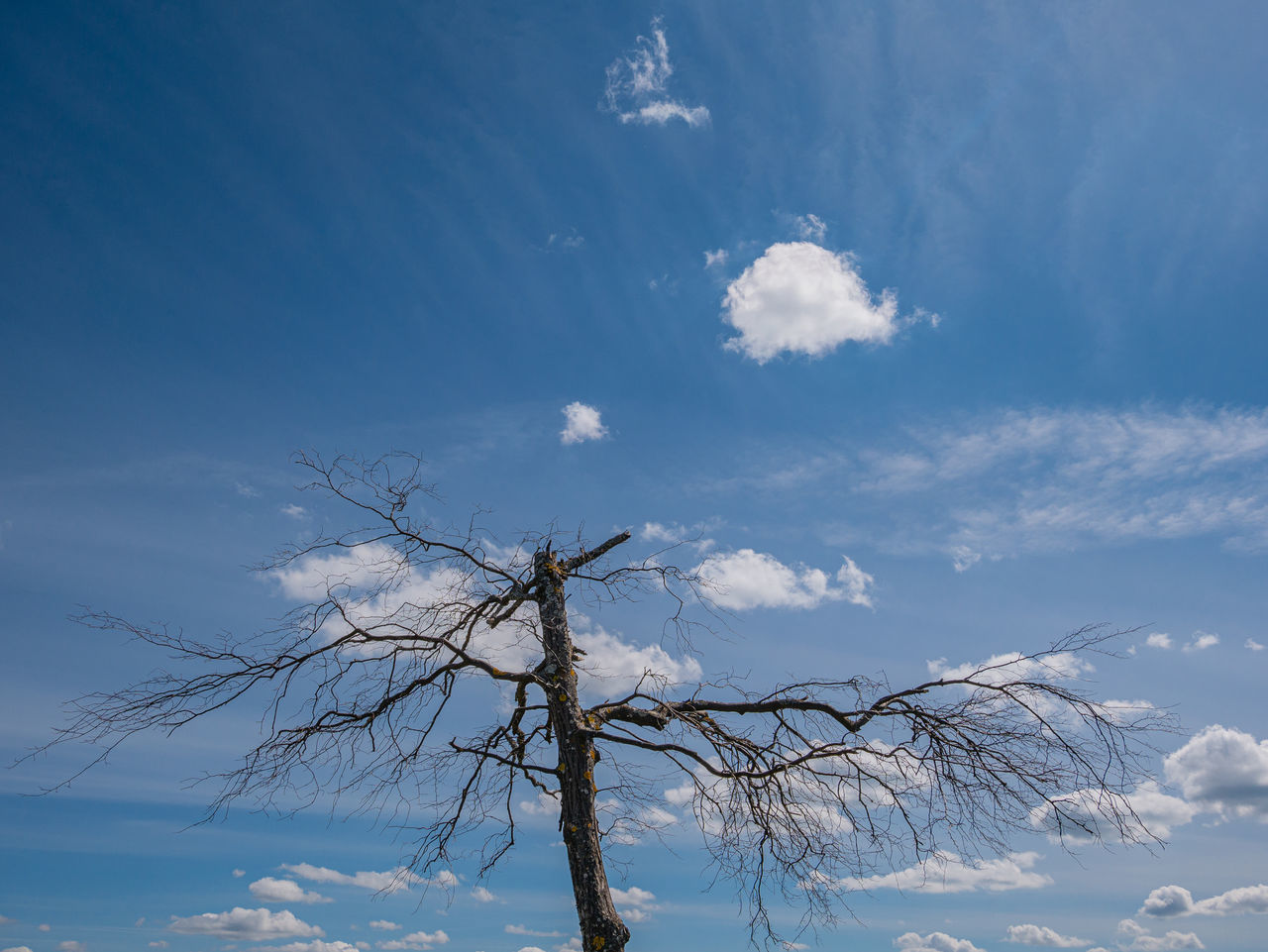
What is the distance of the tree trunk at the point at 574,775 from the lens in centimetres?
661

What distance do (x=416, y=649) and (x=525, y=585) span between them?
→ 1.27m

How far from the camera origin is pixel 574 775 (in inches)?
284

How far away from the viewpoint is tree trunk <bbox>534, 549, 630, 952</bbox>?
6609mm

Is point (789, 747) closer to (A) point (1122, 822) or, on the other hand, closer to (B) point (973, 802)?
(B) point (973, 802)

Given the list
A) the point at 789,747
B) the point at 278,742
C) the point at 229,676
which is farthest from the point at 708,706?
the point at 229,676

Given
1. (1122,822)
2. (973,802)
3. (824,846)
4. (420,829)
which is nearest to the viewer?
(1122,822)

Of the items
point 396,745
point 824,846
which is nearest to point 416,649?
point 396,745

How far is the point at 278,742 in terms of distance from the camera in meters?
7.31

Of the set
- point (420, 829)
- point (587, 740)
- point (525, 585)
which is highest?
point (525, 585)

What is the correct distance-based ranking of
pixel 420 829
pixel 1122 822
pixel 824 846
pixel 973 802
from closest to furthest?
pixel 1122 822, pixel 973 802, pixel 824 846, pixel 420 829

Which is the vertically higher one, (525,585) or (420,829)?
(525,585)

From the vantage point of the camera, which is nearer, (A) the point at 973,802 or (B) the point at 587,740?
(A) the point at 973,802

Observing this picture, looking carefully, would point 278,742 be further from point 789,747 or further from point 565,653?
point 789,747

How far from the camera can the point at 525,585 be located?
8.14m
